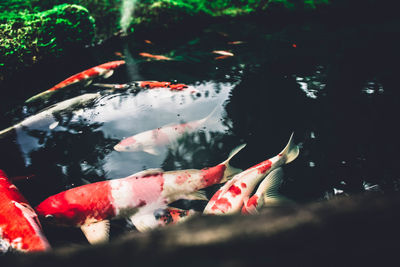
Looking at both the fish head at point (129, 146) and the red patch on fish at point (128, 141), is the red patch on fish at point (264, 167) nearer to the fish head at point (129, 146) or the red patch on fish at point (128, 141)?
the fish head at point (129, 146)

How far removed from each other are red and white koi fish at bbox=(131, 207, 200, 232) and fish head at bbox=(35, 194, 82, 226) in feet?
1.89

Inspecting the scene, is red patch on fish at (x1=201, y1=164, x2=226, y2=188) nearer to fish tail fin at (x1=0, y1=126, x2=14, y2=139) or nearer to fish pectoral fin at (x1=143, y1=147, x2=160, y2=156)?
fish pectoral fin at (x1=143, y1=147, x2=160, y2=156)

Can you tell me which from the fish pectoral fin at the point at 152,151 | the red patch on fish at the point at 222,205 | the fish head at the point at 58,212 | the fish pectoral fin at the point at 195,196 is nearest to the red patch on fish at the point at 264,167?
the red patch on fish at the point at 222,205

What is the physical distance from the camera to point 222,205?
2.23 meters

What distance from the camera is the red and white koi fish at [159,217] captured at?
7.25 ft

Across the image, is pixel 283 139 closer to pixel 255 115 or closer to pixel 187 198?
pixel 255 115

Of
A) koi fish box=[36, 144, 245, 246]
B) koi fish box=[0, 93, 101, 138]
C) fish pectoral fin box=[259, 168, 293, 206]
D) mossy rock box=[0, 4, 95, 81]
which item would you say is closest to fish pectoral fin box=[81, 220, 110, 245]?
koi fish box=[36, 144, 245, 246]

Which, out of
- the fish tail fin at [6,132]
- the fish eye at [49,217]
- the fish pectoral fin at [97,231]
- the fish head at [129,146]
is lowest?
the fish pectoral fin at [97,231]

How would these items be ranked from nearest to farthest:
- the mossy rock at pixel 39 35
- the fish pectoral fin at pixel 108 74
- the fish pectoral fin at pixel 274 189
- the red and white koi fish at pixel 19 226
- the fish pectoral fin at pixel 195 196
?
the red and white koi fish at pixel 19 226, the fish pectoral fin at pixel 274 189, the fish pectoral fin at pixel 195 196, the mossy rock at pixel 39 35, the fish pectoral fin at pixel 108 74

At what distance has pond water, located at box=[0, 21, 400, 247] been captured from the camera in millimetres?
2621

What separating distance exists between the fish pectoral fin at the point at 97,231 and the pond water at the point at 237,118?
9 centimetres

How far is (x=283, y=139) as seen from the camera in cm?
304

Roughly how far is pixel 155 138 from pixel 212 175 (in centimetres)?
103

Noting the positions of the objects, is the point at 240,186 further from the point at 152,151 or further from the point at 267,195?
the point at 152,151
